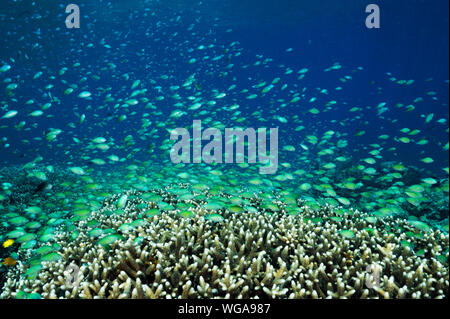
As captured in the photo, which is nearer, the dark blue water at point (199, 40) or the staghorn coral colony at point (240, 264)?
the staghorn coral colony at point (240, 264)

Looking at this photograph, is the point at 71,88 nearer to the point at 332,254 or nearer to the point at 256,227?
the point at 256,227

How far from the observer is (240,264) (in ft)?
12.2

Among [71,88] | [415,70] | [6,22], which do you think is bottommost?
[415,70]

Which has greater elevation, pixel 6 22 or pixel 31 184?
pixel 6 22

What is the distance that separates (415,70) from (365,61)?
60.0 ft

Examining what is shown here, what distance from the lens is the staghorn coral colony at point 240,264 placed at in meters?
3.40

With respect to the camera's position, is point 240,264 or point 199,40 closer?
point 240,264

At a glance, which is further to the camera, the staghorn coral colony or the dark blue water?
the dark blue water

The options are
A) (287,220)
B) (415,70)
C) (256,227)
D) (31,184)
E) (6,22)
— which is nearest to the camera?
(256,227)

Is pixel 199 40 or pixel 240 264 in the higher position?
pixel 199 40

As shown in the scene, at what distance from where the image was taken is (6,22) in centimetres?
2666

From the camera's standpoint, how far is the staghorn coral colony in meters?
3.40
